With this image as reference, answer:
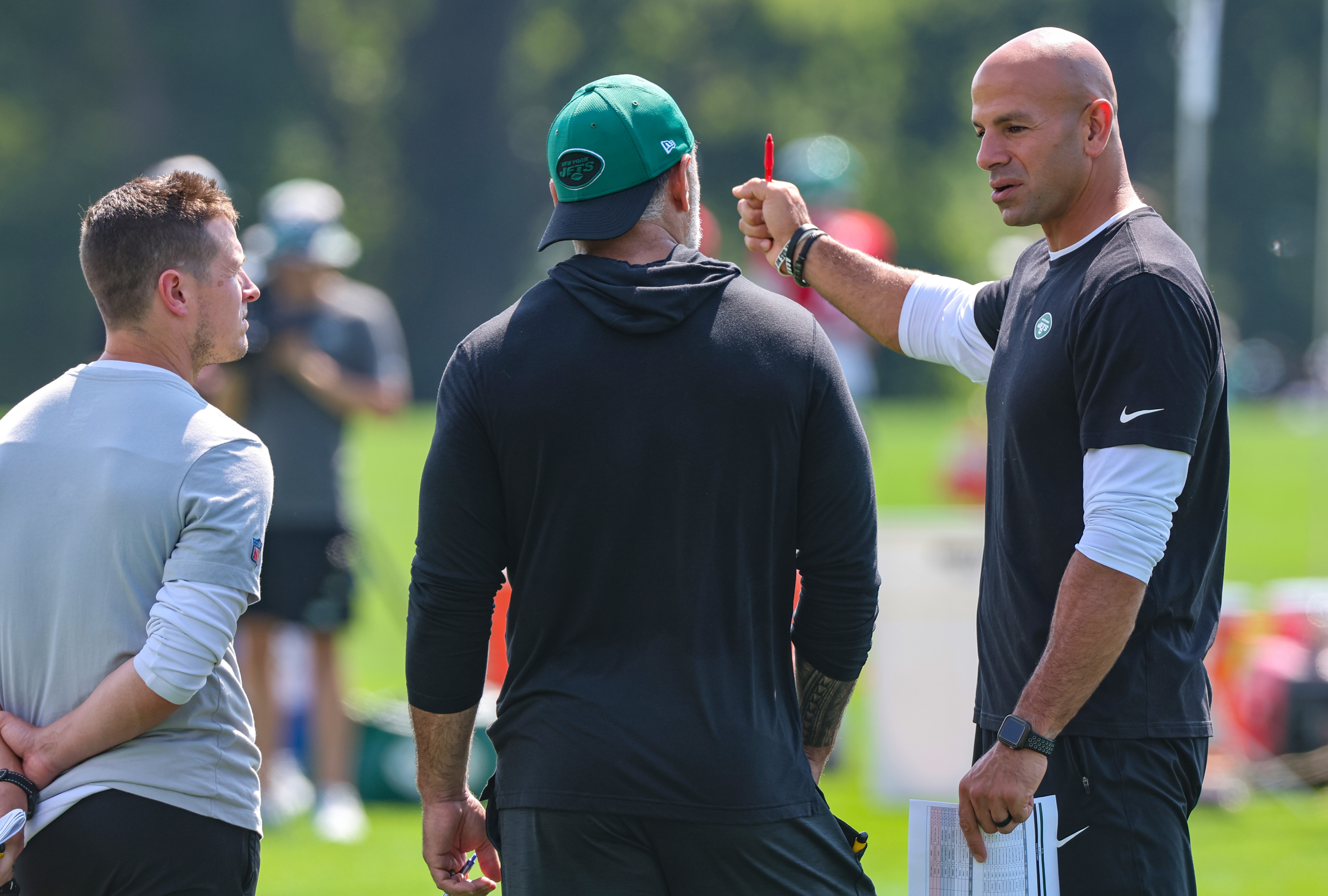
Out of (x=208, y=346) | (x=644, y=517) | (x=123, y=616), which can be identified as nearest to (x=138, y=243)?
(x=208, y=346)

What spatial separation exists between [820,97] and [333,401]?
41.3 meters

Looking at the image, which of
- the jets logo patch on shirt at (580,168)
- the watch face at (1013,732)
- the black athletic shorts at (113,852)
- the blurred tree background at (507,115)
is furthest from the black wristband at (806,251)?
the blurred tree background at (507,115)

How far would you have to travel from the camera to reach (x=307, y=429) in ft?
20.2

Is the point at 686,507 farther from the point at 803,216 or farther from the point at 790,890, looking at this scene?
the point at 803,216

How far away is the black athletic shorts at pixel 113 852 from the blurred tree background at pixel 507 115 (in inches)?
1251

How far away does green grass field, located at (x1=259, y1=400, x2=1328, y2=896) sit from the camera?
16.6 ft

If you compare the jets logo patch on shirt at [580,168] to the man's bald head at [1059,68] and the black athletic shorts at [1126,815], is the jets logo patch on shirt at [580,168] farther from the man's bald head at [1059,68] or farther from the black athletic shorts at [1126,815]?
the black athletic shorts at [1126,815]

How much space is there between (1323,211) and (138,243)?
3395 cm

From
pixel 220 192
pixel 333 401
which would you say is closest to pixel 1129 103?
pixel 333 401

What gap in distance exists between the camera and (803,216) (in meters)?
3.45

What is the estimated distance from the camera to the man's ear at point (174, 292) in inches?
103

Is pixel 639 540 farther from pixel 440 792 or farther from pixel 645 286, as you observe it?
pixel 440 792

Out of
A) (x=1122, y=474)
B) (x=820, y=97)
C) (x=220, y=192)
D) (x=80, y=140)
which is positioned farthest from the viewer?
(x=820, y=97)

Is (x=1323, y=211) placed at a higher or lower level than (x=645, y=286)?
higher
